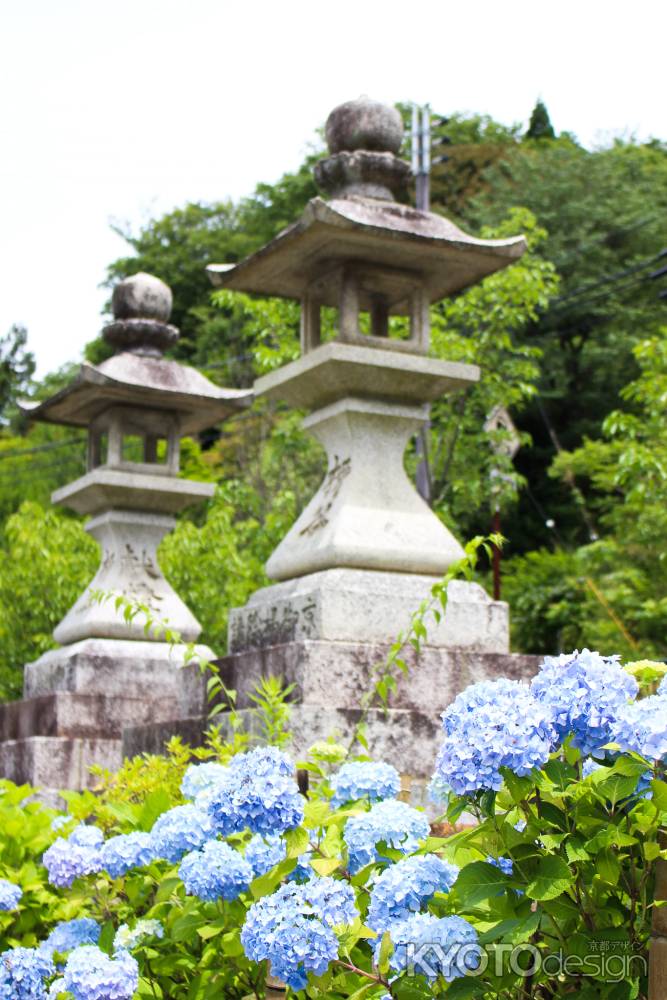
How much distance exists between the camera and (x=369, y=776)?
2902mm

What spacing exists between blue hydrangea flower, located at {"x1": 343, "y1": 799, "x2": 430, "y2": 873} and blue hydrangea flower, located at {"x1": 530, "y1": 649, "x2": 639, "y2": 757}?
64 centimetres

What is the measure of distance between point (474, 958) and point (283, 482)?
13.5 metres

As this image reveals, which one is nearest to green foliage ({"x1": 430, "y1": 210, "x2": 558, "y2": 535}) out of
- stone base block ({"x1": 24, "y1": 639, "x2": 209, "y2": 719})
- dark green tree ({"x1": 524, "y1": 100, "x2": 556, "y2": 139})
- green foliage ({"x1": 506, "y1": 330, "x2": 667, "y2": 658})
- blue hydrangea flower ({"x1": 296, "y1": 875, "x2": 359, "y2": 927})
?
green foliage ({"x1": 506, "y1": 330, "x2": 667, "y2": 658})

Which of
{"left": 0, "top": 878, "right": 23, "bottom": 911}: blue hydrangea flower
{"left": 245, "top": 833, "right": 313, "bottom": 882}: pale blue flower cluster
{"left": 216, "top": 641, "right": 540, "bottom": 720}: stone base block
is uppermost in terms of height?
{"left": 216, "top": 641, "right": 540, "bottom": 720}: stone base block

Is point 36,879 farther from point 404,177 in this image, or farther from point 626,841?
point 404,177

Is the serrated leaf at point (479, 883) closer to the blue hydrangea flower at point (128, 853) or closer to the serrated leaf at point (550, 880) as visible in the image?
the serrated leaf at point (550, 880)

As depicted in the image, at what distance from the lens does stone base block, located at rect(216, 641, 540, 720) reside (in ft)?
15.9

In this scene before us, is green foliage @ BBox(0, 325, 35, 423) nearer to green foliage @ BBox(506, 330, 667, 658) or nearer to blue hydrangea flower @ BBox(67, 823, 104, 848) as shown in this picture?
green foliage @ BBox(506, 330, 667, 658)

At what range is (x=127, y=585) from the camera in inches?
318

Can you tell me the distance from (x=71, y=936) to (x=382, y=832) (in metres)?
1.09

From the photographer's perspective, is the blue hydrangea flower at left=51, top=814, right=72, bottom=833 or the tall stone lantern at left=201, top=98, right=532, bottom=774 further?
the tall stone lantern at left=201, top=98, right=532, bottom=774

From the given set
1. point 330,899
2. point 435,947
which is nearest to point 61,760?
point 330,899

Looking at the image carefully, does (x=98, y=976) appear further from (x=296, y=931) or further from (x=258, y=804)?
(x=296, y=931)

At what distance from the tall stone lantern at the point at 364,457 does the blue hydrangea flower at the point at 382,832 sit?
6.80 feet
